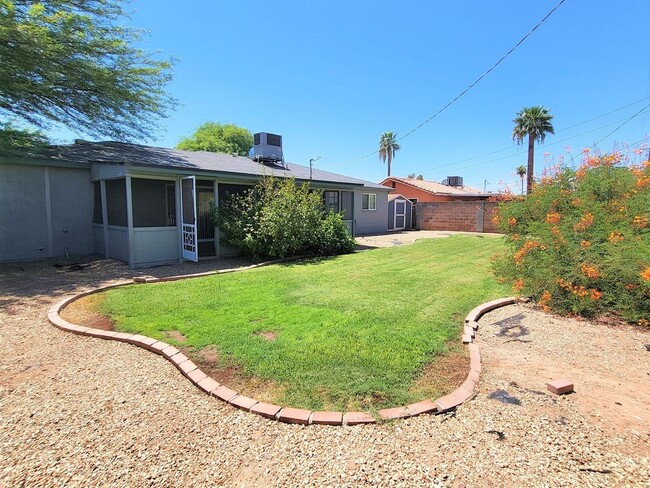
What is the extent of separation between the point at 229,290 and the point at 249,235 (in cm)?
333

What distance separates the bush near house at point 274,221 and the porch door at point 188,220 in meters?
0.91

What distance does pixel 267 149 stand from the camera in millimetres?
15977

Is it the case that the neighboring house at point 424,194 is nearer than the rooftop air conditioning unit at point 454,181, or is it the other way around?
the neighboring house at point 424,194

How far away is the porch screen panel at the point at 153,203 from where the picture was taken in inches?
374

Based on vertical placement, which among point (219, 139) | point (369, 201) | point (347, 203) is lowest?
point (347, 203)

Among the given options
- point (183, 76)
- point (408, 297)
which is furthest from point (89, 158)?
point (408, 297)

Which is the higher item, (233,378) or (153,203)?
(153,203)

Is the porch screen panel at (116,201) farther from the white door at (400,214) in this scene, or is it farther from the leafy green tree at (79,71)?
the white door at (400,214)

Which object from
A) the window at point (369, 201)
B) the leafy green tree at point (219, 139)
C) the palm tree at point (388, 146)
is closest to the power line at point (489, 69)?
the window at point (369, 201)

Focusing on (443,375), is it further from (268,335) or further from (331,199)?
(331,199)

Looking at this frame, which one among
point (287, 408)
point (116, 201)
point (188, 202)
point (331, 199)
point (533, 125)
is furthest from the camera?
point (533, 125)

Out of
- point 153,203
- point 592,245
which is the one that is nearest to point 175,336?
point 592,245

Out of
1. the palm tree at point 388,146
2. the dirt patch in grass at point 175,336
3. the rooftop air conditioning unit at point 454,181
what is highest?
the palm tree at point 388,146

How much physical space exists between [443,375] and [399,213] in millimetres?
20737
